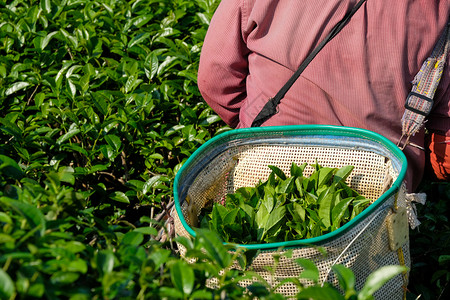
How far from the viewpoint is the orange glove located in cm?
213

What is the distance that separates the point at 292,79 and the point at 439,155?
0.62 m

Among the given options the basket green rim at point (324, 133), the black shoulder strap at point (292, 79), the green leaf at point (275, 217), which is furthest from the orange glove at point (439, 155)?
the green leaf at point (275, 217)

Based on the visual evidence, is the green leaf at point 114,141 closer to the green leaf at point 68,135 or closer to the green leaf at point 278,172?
the green leaf at point 68,135

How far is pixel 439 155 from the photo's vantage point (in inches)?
85.2

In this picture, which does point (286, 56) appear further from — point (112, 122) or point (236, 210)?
point (112, 122)

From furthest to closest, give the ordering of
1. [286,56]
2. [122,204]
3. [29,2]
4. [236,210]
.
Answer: [29,2] → [122,204] → [286,56] → [236,210]

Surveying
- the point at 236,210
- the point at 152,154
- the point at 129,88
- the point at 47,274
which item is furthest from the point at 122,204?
the point at 47,274

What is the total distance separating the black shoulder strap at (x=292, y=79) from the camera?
1.90 metres

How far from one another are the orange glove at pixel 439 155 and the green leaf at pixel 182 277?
1326mm

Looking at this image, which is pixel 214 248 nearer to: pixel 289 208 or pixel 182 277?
pixel 182 277

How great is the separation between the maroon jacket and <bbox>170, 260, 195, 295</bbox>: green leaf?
1008mm

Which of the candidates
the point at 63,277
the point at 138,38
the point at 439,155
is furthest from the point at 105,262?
the point at 138,38

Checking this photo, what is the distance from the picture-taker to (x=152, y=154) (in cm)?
230

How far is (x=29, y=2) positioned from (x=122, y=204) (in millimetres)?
1411
